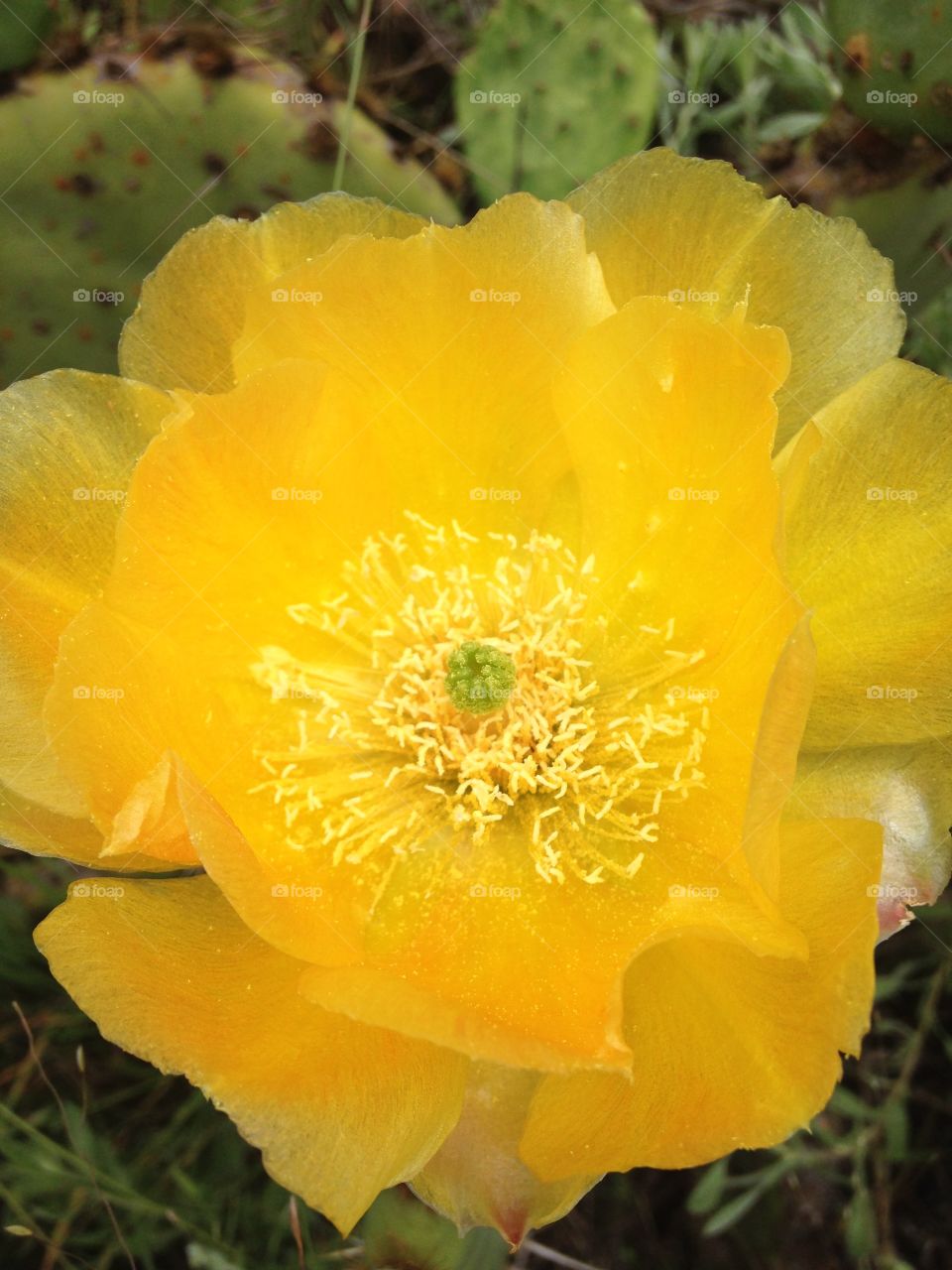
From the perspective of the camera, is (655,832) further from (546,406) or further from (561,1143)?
(546,406)

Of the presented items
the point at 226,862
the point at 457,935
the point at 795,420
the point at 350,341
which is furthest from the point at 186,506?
the point at 795,420

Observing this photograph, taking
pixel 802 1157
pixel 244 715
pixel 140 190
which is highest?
pixel 140 190

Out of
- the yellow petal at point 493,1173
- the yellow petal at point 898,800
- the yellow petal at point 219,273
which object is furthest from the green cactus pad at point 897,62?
the yellow petal at point 493,1173

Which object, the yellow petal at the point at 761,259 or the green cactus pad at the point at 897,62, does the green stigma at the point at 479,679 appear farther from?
the green cactus pad at the point at 897,62

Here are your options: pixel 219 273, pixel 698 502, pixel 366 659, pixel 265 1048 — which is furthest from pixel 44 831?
pixel 698 502

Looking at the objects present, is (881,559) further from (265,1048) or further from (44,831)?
(44,831)
